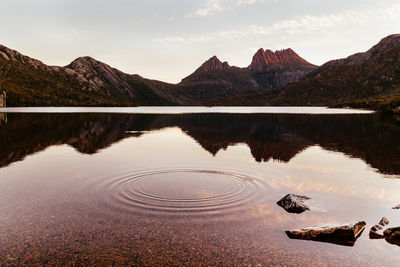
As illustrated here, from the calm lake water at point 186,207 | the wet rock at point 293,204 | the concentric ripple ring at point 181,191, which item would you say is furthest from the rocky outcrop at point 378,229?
the concentric ripple ring at point 181,191

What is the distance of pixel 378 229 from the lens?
14.1 m

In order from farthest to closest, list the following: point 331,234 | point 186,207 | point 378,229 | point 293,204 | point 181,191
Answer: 1. point 181,191
2. point 186,207
3. point 293,204
4. point 378,229
5. point 331,234

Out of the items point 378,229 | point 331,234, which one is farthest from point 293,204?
point 378,229

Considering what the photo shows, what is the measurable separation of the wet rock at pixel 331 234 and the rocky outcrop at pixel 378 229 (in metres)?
0.68

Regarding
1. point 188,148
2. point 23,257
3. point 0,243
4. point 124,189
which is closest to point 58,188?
point 124,189

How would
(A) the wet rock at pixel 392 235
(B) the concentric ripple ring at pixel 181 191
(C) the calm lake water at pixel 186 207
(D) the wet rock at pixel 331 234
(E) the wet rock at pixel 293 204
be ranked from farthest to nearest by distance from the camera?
1. (B) the concentric ripple ring at pixel 181 191
2. (E) the wet rock at pixel 293 204
3. (D) the wet rock at pixel 331 234
4. (A) the wet rock at pixel 392 235
5. (C) the calm lake water at pixel 186 207

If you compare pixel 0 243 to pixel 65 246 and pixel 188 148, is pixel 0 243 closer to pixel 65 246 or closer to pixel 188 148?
pixel 65 246

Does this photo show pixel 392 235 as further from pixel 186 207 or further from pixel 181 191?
pixel 181 191

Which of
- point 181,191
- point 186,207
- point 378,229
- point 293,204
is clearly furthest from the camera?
point 181,191

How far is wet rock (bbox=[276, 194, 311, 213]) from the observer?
1670cm

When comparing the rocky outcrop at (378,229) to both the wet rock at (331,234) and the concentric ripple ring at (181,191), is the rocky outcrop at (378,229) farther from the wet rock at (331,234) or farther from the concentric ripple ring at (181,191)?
the concentric ripple ring at (181,191)

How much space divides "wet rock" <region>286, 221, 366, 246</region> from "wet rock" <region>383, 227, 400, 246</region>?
4.11 feet

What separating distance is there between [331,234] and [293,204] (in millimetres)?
3617

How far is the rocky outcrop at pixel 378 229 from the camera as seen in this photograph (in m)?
13.5
